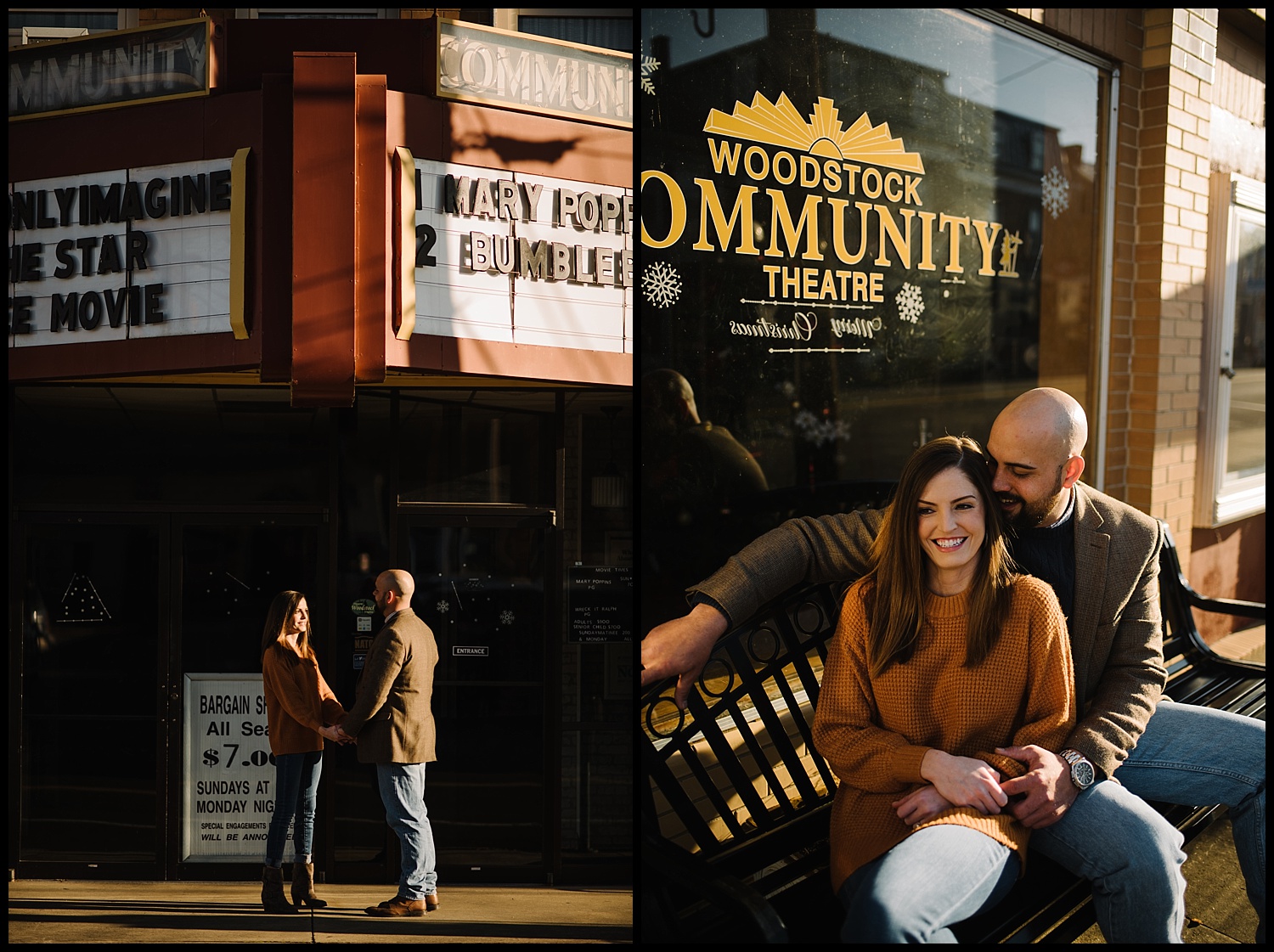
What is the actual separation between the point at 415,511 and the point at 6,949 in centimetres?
258

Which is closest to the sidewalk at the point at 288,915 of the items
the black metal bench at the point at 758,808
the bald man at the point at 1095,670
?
the black metal bench at the point at 758,808

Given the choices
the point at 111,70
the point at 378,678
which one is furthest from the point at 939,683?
the point at 111,70

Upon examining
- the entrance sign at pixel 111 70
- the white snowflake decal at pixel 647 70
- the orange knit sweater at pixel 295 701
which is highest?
the entrance sign at pixel 111 70

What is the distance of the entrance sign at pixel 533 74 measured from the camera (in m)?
4.14

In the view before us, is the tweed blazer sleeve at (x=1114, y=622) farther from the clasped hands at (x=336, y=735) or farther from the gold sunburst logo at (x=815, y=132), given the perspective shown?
the clasped hands at (x=336, y=735)

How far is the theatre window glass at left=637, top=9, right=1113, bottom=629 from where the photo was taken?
118 inches

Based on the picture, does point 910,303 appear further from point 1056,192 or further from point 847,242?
point 1056,192

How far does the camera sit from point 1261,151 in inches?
137

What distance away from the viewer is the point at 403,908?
14.9 ft

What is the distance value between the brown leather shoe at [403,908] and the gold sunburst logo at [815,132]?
373 centimetres

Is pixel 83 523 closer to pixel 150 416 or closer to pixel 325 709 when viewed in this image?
pixel 150 416

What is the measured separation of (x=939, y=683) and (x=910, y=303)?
1.30 m

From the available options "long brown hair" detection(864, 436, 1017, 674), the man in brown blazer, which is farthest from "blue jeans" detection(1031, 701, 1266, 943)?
the man in brown blazer

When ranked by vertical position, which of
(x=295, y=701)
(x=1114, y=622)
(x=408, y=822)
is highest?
(x=1114, y=622)
